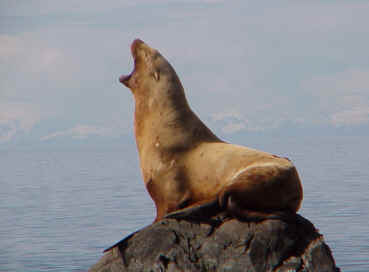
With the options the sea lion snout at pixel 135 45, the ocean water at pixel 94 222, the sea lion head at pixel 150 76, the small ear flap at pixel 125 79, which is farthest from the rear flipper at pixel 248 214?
the ocean water at pixel 94 222

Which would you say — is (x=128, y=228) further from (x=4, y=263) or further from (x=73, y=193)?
(x=73, y=193)

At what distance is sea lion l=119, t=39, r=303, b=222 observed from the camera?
9227mm

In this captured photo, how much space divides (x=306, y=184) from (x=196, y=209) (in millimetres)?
42906

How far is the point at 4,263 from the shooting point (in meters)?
21.5

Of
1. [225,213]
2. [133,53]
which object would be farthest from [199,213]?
[133,53]

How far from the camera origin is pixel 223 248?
9.13 m

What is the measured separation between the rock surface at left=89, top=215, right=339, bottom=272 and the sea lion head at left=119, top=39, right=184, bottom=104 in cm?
172

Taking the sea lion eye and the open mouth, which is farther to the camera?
the open mouth

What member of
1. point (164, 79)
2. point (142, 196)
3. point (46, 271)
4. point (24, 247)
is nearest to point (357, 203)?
point (142, 196)

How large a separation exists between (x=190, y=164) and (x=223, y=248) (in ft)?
3.62

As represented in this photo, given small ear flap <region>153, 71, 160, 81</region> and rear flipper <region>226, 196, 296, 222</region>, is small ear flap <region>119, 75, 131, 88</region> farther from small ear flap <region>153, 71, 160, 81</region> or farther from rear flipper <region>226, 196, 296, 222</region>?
rear flipper <region>226, 196, 296, 222</region>

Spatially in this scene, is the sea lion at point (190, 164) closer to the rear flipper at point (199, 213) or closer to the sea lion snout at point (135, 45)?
the rear flipper at point (199, 213)

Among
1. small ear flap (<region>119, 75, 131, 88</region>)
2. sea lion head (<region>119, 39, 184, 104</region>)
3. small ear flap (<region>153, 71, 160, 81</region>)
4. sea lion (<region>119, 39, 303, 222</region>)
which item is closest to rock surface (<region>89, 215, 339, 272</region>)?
sea lion (<region>119, 39, 303, 222</region>)

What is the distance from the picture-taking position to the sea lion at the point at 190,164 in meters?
9.23
